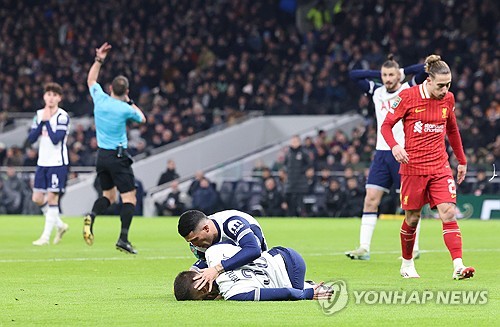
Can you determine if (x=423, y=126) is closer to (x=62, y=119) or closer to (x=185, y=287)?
(x=185, y=287)

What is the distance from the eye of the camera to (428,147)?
11727 millimetres

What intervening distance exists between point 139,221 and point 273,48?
40.2 ft

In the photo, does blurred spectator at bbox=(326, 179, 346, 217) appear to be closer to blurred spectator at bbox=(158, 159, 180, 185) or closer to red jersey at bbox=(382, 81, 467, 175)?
blurred spectator at bbox=(158, 159, 180, 185)

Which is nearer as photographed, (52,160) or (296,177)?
(52,160)

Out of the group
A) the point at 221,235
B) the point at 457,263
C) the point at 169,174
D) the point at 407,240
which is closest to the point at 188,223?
the point at 221,235

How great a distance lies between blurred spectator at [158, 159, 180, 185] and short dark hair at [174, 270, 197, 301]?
23977 mm

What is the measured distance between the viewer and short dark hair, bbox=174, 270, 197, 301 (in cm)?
946

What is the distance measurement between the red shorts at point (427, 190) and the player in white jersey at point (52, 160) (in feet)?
25.7

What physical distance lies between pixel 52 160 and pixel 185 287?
954cm

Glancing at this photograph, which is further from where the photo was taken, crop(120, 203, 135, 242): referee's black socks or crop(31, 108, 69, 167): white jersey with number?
crop(31, 108, 69, 167): white jersey with number

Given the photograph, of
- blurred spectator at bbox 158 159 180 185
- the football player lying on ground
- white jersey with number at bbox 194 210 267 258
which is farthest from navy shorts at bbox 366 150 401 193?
blurred spectator at bbox 158 159 180 185

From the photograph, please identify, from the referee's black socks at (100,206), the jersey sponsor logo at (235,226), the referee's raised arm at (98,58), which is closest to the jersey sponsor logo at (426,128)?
the jersey sponsor logo at (235,226)

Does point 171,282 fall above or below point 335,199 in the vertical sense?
below

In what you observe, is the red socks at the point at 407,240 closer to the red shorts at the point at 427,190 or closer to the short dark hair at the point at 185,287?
the red shorts at the point at 427,190
